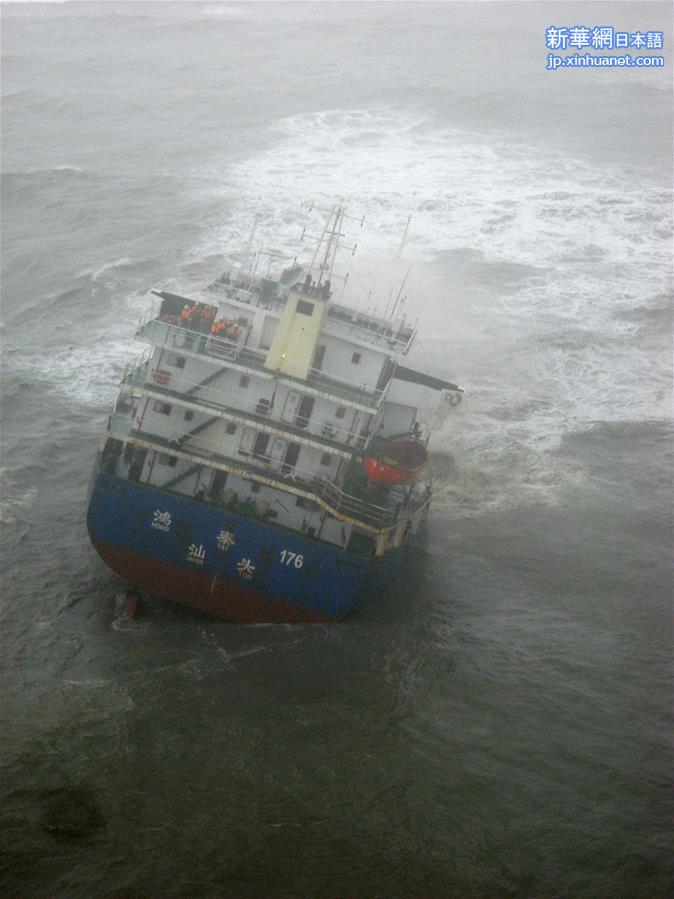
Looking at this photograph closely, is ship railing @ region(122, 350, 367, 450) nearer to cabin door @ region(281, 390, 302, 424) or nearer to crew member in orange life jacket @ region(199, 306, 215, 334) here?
cabin door @ region(281, 390, 302, 424)

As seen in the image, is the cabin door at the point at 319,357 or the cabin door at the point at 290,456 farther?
the cabin door at the point at 319,357

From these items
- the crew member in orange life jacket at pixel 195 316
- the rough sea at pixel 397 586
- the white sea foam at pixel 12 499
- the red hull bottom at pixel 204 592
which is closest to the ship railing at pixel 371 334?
the crew member in orange life jacket at pixel 195 316

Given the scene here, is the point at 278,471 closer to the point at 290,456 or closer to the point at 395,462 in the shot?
the point at 290,456

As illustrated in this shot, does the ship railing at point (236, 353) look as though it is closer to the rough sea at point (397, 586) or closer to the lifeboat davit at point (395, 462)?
the lifeboat davit at point (395, 462)

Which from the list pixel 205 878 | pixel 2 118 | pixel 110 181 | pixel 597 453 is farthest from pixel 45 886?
pixel 2 118

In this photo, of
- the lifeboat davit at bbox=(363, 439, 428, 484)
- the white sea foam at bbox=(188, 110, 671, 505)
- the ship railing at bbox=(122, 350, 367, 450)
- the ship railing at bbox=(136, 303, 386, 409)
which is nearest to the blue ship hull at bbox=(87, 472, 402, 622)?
the lifeboat davit at bbox=(363, 439, 428, 484)

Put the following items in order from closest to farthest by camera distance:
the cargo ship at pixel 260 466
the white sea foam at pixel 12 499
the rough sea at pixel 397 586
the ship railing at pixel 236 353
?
the rough sea at pixel 397 586
the cargo ship at pixel 260 466
the ship railing at pixel 236 353
the white sea foam at pixel 12 499

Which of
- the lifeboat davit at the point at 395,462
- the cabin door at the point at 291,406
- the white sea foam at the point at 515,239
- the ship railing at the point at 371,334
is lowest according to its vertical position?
the lifeboat davit at the point at 395,462
